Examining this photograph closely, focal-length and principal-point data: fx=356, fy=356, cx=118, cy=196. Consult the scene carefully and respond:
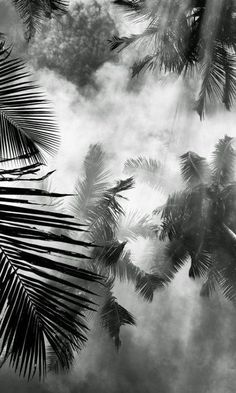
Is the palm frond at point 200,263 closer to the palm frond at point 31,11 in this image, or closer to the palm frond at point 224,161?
the palm frond at point 224,161

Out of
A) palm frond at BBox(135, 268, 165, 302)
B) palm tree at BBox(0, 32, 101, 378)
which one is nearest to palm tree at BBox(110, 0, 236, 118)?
palm frond at BBox(135, 268, 165, 302)

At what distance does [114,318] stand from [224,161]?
26.8 ft

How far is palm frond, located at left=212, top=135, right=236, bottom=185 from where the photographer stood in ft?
50.9

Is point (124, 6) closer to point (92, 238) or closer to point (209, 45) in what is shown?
point (209, 45)

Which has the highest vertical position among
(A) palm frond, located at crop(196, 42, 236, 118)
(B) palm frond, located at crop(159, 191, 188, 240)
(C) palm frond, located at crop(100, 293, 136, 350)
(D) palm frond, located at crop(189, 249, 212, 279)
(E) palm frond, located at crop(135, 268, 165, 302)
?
(A) palm frond, located at crop(196, 42, 236, 118)

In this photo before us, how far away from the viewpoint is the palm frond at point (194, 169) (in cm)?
1539

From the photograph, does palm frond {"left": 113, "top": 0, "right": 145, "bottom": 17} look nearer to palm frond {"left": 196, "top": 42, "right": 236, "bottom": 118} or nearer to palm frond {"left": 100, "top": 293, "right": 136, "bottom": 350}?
palm frond {"left": 196, "top": 42, "right": 236, "bottom": 118}

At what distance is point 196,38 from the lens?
11414 mm

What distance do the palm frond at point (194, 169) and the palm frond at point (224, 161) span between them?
52cm

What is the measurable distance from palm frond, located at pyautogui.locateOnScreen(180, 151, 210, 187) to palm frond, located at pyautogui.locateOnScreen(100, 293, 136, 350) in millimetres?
6135

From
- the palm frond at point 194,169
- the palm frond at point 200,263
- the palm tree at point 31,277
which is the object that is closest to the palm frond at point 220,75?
the palm frond at point 194,169

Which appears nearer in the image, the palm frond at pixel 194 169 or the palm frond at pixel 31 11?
the palm frond at pixel 31 11

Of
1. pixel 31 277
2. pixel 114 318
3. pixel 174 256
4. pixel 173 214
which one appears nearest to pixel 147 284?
pixel 114 318

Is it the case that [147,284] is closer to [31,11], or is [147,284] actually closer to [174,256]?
[174,256]
